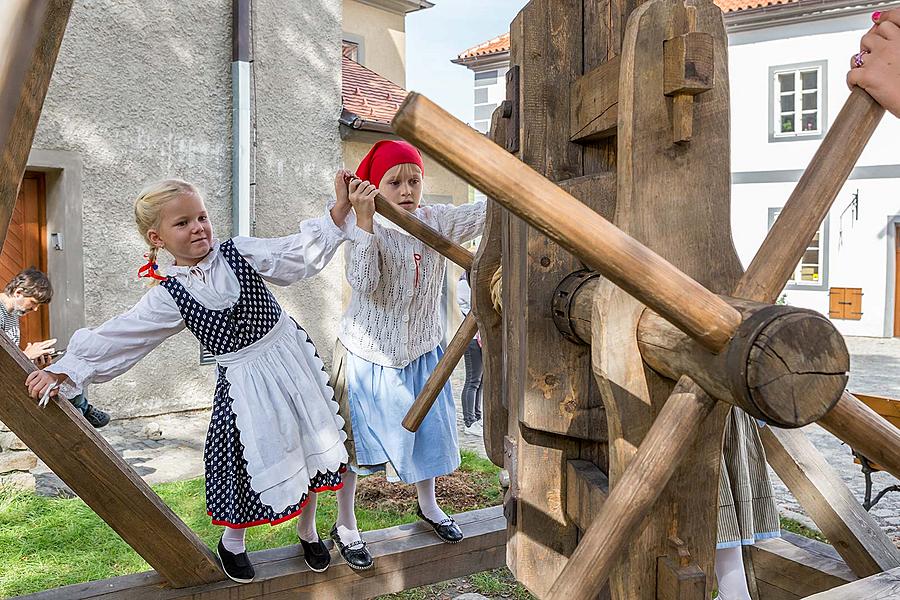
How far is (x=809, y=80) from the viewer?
14.4 metres

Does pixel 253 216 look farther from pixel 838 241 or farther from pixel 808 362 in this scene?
pixel 838 241

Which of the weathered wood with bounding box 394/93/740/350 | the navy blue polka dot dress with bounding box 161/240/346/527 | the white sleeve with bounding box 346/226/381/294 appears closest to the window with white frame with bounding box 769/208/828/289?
the white sleeve with bounding box 346/226/381/294

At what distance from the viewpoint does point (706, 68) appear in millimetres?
1284

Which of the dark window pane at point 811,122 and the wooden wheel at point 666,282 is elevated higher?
the dark window pane at point 811,122

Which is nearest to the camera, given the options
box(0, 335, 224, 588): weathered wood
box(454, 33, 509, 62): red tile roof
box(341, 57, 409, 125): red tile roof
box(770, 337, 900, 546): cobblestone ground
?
box(0, 335, 224, 588): weathered wood

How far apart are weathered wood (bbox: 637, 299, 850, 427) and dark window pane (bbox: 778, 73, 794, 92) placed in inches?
597

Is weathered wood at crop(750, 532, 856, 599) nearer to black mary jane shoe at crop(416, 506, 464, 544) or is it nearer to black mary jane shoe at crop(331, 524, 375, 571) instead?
black mary jane shoe at crop(416, 506, 464, 544)

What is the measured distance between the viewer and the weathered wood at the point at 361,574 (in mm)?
2473

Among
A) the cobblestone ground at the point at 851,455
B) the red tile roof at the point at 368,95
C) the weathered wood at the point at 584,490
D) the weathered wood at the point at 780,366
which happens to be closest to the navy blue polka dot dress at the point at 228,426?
the weathered wood at the point at 584,490

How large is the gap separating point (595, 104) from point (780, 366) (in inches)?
29.7

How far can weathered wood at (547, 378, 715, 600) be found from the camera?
1208 millimetres

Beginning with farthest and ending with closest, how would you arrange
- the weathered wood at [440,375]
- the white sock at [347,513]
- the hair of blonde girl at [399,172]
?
1. the hair of blonde girl at [399,172]
2. the white sock at [347,513]
3. the weathered wood at [440,375]

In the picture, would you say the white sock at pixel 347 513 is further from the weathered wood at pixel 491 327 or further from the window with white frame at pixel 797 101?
the window with white frame at pixel 797 101

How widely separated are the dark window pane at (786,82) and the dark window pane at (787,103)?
0.41 ft
